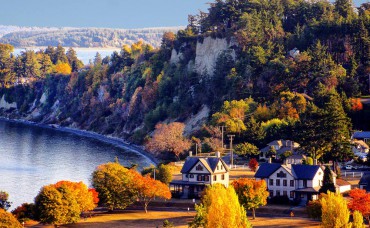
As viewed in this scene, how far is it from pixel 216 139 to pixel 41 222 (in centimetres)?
3672

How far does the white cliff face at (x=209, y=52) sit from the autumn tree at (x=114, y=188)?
191 ft

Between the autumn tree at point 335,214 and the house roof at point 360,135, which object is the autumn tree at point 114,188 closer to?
the autumn tree at point 335,214

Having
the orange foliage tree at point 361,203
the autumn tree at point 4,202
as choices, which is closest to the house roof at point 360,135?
the orange foliage tree at point 361,203

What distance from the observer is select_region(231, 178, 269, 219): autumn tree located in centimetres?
6281

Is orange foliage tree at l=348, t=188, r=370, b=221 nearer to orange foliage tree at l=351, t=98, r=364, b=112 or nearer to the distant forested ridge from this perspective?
the distant forested ridge

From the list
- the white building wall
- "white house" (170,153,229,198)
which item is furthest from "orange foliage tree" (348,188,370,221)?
"white house" (170,153,229,198)

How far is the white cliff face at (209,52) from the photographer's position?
125700 millimetres

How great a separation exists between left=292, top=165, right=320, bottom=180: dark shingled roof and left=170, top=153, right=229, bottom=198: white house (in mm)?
6275

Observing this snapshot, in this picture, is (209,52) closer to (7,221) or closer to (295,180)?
(295,180)

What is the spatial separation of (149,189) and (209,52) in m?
64.6

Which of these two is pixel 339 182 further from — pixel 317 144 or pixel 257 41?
pixel 257 41

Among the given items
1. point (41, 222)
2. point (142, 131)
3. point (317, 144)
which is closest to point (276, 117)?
point (317, 144)

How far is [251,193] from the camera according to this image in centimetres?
6316

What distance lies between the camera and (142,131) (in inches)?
4906
